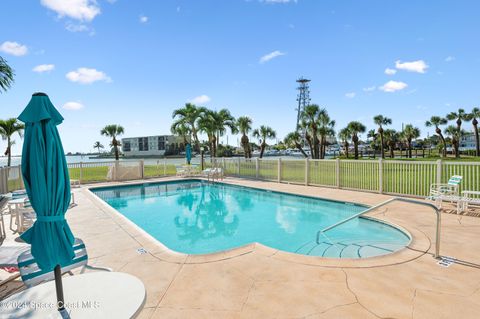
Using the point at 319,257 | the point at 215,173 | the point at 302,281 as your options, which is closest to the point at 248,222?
the point at 319,257

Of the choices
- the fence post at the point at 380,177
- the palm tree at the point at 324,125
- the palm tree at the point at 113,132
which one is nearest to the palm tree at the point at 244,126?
the palm tree at the point at 324,125

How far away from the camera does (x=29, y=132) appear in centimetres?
221

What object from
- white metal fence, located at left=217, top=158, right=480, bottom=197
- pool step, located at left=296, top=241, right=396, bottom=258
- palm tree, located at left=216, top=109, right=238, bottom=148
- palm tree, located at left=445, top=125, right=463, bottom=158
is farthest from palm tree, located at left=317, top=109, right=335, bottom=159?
palm tree, located at left=445, top=125, right=463, bottom=158

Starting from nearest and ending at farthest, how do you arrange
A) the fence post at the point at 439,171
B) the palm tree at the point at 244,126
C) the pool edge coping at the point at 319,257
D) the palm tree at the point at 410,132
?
1. the pool edge coping at the point at 319,257
2. the fence post at the point at 439,171
3. the palm tree at the point at 244,126
4. the palm tree at the point at 410,132

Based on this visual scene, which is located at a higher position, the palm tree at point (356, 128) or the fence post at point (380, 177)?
the palm tree at point (356, 128)

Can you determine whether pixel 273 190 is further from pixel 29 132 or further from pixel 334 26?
pixel 29 132

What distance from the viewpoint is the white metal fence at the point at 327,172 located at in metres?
8.73

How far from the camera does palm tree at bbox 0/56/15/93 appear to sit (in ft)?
29.9

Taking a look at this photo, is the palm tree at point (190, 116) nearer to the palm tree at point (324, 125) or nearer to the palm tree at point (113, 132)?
the palm tree at point (113, 132)

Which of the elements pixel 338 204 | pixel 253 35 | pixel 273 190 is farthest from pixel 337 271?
pixel 253 35

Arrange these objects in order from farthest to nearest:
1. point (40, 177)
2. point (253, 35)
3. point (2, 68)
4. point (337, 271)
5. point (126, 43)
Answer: point (253, 35), point (126, 43), point (2, 68), point (337, 271), point (40, 177)

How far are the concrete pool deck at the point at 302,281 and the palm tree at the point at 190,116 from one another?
16214 millimetres

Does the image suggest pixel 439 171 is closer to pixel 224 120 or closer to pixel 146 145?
pixel 224 120

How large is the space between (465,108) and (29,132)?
191ft
